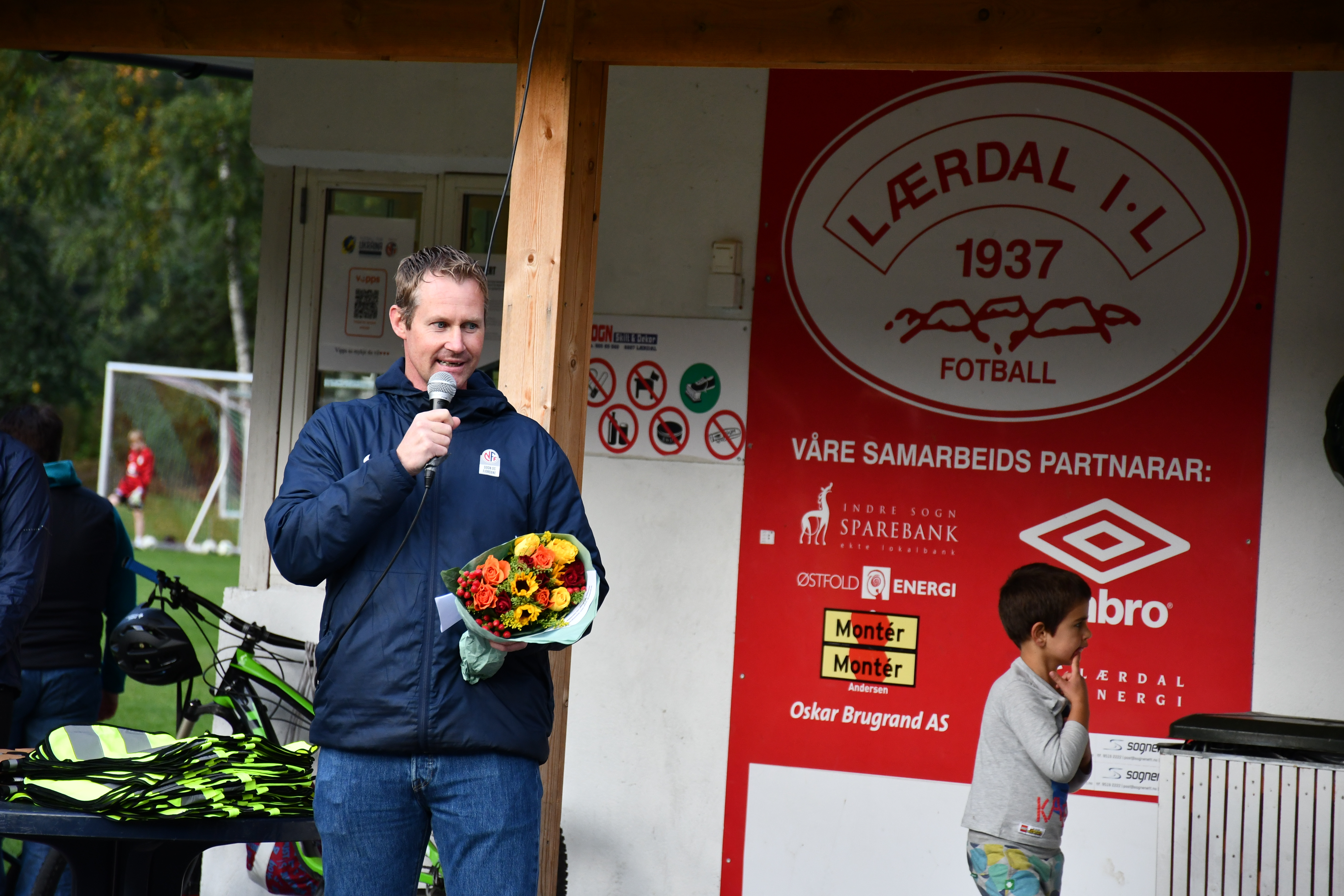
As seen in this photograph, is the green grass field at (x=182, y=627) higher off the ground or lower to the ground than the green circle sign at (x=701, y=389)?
lower

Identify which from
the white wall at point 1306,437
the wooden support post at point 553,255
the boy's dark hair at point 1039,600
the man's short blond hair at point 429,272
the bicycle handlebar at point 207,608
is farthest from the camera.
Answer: the bicycle handlebar at point 207,608

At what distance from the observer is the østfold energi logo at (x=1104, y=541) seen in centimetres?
411

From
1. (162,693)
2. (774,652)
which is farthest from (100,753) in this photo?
(162,693)

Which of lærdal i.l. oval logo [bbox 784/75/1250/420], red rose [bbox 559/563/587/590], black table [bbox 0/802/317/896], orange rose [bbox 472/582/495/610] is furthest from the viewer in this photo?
lærdal i.l. oval logo [bbox 784/75/1250/420]

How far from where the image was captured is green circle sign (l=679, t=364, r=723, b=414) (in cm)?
442

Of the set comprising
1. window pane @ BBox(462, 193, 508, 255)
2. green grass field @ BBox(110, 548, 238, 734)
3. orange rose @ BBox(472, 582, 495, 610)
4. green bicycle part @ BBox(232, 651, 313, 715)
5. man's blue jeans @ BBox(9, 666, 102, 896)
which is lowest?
green grass field @ BBox(110, 548, 238, 734)

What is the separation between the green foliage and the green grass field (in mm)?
5212

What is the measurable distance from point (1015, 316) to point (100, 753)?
121 inches

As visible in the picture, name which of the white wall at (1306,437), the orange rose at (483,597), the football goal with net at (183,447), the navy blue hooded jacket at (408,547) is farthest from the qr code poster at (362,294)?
the football goal with net at (183,447)

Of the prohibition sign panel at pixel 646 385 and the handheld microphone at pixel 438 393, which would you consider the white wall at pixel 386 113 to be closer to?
the prohibition sign panel at pixel 646 385

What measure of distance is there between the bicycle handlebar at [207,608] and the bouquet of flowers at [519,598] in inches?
96.3

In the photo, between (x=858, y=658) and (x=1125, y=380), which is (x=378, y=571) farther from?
(x=1125, y=380)

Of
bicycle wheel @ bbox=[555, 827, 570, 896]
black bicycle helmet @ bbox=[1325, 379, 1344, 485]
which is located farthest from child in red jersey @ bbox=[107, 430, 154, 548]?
black bicycle helmet @ bbox=[1325, 379, 1344, 485]

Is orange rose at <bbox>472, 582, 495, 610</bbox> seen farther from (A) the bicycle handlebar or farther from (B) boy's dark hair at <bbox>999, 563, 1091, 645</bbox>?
(A) the bicycle handlebar
